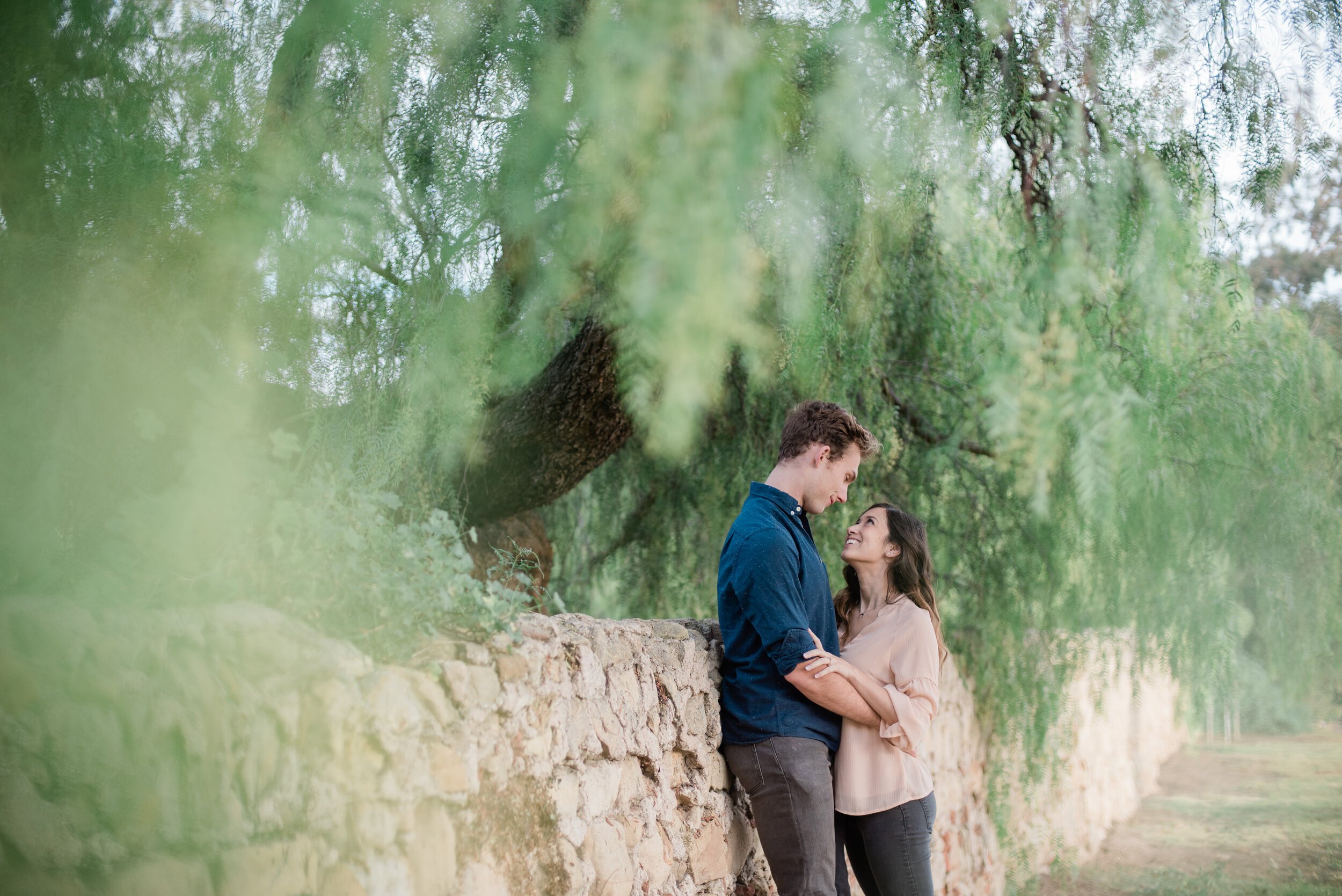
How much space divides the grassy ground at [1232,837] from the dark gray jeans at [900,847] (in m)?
4.75

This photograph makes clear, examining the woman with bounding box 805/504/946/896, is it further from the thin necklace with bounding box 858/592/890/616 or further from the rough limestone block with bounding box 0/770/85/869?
the rough limestone block with bounding box 0/770/85/869

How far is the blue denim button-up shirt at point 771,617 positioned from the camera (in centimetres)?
221

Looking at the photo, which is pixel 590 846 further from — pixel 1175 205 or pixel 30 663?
pixel 1175 205

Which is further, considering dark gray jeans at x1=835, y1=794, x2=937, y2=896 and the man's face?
the man's face

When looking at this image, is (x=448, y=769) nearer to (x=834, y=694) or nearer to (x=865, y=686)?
(x=834, y=694)

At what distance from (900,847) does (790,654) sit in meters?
0.58

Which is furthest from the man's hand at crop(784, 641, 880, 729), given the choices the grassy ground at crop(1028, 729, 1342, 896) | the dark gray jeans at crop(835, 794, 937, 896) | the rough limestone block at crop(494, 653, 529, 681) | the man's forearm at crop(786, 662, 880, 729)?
the grassy ground at crop(1028, 729, 1342, 896)

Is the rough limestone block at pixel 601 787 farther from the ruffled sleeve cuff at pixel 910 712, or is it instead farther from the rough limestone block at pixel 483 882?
the ruffled sleeve cuff at pixel 910 712

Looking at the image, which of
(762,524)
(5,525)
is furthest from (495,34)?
(5,525)

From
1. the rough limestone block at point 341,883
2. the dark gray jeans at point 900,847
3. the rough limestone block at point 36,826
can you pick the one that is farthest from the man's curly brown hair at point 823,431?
the rough limestone block at point 36,826

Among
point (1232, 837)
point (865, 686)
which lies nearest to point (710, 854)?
point (865, 686)

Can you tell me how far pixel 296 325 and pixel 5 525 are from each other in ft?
3.68

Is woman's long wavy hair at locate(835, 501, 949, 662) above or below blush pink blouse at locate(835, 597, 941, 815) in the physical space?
above

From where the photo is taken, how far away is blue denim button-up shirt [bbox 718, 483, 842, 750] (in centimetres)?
221
